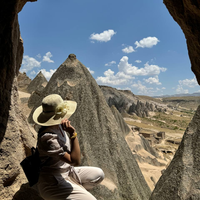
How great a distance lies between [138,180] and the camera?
202 inches

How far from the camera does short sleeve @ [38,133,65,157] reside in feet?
6.04

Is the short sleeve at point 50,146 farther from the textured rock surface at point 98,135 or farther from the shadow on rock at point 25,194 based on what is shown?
the textured rock surface at point 98,135

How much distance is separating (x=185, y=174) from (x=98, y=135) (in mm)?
2753

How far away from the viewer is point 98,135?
16.5 feet

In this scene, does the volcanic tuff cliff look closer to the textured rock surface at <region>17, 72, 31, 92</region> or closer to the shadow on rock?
the shadow on rock

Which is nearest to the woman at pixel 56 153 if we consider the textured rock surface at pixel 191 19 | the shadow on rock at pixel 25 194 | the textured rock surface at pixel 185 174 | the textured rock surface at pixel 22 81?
the shadow on rock at pixel 25 194

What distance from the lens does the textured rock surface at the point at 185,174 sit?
2.56 metres

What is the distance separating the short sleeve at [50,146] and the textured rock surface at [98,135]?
9.58ft

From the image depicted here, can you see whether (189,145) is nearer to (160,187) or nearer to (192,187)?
(192,187)

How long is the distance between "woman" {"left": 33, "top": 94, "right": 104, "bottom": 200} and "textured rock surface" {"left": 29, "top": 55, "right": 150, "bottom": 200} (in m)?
2.56

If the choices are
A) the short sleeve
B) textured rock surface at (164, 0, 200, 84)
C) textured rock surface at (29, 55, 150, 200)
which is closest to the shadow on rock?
the short sleeve

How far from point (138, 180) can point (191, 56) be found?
3793 millimetres

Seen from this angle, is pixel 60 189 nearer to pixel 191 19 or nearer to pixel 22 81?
pixel 191 19

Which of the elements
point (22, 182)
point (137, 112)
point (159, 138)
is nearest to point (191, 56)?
point (22, 182)
